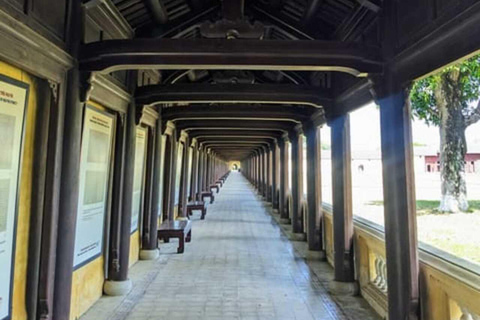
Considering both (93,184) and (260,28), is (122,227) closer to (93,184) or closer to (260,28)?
(93,184)

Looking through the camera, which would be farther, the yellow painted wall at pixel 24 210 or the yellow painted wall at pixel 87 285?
the yellow painted wall at pixel 87 285

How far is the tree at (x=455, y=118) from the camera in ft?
7.80

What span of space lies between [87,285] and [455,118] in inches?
147

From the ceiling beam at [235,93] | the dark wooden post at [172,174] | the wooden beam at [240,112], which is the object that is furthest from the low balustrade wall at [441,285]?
the dark wooden post at [172,174]

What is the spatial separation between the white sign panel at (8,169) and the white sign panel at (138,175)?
Result: 8.30ft

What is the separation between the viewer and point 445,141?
2482mm

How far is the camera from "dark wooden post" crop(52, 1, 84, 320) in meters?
2.60

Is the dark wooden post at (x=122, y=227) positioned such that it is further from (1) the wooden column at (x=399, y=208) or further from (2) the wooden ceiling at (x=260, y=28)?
(1) the wooden column at (x=399, y=208)

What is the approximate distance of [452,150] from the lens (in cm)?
243

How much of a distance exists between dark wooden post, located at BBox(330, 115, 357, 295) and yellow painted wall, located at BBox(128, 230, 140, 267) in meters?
2.91

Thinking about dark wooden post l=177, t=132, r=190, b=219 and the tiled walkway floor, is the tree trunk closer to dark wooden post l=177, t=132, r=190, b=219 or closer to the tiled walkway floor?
the tiled walkway floor

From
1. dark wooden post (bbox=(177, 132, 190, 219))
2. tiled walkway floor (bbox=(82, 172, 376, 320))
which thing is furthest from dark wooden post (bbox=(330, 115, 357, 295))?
dark wooden post (bbox=(177, 132, 190, 219))

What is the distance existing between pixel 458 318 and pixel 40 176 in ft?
10.3

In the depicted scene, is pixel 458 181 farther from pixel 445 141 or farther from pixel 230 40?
pixel 230 40
